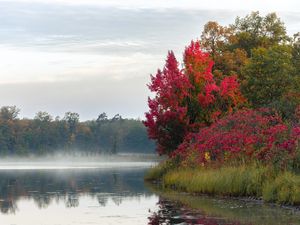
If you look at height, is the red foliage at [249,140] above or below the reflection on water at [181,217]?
above

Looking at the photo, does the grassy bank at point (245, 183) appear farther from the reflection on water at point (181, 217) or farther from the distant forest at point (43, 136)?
the distant forest at point (43, 136)

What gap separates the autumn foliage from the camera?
4631 centimetres

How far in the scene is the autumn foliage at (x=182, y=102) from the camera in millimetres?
46312

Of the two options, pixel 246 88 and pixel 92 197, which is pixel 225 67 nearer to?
pixel 246 88

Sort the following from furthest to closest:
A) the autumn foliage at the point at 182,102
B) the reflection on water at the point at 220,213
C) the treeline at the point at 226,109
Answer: the autumn foliage at the point at 182,102 < the treeline at the point at 226,109 < the reflection on water at the point at 220,213

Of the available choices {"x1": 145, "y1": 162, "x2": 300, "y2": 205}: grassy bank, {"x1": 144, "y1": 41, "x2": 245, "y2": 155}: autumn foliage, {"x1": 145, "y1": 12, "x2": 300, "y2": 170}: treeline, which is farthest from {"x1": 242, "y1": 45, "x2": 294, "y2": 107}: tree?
{"x1": 145, "y1": 162, "x2": 300, "y2": 205}: grassy bank

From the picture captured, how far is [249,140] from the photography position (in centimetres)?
3222

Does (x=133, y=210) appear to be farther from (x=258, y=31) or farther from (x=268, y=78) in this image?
(x=258, y=31)

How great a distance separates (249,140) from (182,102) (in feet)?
49.9

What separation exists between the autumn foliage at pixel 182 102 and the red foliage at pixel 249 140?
19.5 feet

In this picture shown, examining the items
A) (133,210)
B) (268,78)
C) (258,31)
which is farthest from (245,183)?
(258,31)

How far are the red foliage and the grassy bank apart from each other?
948 millimetres

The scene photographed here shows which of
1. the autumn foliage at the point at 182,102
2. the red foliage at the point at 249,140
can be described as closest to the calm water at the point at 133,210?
the red foliage at the point at 249,140

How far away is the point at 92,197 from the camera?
31.1 metres
